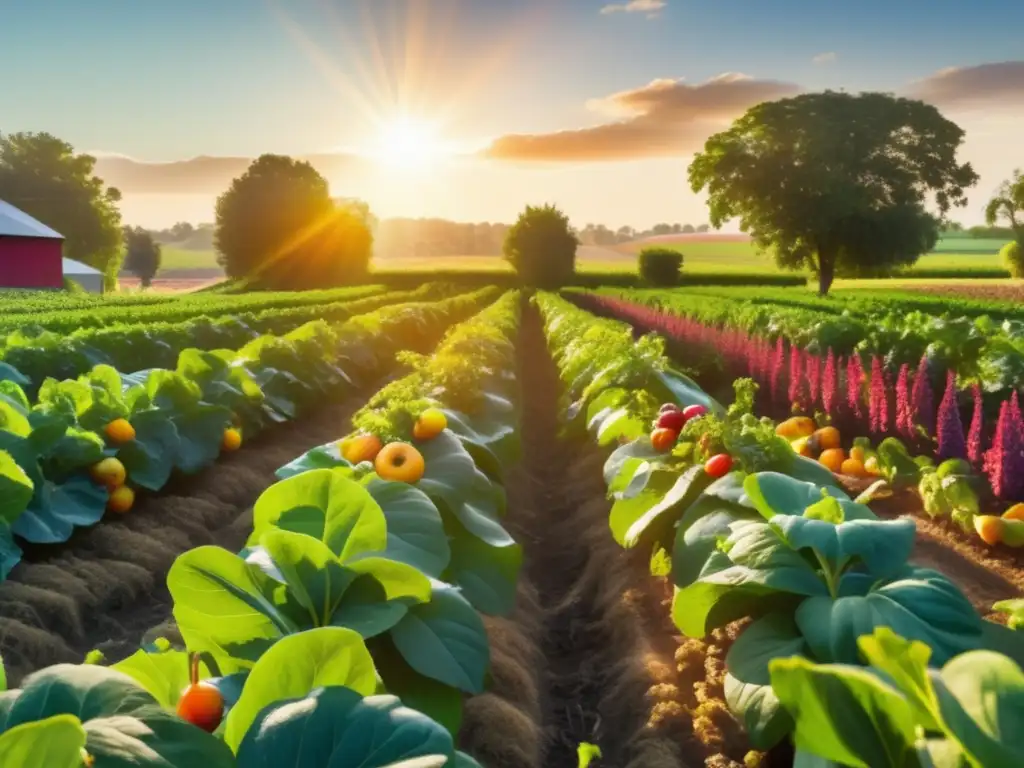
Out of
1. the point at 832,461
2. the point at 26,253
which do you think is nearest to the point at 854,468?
the point at 832,461

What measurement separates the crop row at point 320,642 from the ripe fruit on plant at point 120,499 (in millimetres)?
2716

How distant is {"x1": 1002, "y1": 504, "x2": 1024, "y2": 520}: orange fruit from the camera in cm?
419

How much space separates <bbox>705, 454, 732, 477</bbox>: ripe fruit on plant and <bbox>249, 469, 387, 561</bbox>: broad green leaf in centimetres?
164

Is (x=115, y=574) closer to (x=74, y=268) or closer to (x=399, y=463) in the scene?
(x=399, y=463)

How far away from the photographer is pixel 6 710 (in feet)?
4.70

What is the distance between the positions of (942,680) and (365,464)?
2687 millimetres


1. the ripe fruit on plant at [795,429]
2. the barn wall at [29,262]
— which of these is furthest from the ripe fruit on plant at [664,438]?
the barn wall at [29,262]

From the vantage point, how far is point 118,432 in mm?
6199

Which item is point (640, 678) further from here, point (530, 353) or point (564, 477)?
point (530, 353)

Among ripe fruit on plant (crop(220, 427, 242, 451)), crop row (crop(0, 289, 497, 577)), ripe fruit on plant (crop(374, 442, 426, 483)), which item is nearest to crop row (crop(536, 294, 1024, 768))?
ripe fruit on plant (crop(374, 442, 426, 483))

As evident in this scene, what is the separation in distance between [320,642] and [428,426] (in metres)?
2.65

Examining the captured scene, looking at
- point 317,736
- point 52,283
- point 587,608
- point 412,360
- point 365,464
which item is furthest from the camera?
point 52,283

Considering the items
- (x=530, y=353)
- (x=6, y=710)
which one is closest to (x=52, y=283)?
(x=530, y=353)

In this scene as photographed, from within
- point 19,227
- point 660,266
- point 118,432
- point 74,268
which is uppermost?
point 19,227
